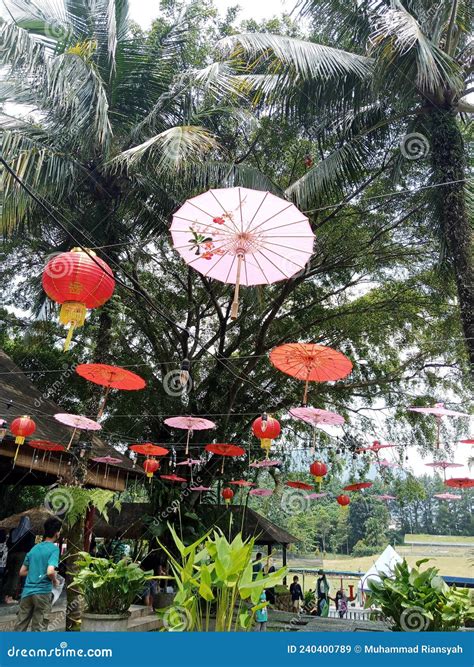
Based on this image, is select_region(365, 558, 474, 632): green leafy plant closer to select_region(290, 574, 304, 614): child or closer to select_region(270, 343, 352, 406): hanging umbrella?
select_region(270, 343, 352, 406): hanging umbrella

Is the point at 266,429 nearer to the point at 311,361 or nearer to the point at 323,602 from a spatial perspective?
the point at 311,361

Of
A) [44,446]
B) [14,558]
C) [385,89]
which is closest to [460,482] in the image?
[385,89]

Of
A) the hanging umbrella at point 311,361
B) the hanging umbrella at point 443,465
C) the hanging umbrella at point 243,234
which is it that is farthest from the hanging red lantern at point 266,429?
the hanging umbrella at point 443,465

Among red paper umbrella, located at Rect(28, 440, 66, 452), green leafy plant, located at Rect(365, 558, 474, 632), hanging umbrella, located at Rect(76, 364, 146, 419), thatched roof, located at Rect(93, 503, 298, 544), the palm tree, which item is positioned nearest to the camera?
green leafy plant, located at Rect(365, 558, 474, 632)

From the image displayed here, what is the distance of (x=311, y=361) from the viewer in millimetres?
6855

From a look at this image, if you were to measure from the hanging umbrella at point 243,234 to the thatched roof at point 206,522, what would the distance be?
8866mm

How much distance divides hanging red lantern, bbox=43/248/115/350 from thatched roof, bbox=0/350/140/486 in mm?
3007

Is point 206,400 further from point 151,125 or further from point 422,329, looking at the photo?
point 151,125

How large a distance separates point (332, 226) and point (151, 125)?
465 cm

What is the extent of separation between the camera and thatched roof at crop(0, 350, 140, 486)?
8.09 m

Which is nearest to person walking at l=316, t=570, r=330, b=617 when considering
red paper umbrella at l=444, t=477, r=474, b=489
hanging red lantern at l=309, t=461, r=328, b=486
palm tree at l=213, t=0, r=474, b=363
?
red paper umbrella at l=444, t=477, r=474, b=489

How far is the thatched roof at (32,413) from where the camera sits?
8086 millimetres

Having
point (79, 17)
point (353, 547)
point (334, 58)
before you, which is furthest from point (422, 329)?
point (353, 547)

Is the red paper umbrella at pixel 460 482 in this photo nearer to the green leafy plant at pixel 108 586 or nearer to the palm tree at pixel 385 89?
the palm tree at pixel 385 89
